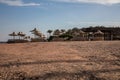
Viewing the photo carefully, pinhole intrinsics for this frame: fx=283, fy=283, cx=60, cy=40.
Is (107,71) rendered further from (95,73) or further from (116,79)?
(116,79)

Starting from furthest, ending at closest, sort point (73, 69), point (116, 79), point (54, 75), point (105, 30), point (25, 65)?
point (105, 30), point (25, 65), point (73, 69), point (54, 75), point (116, 79)

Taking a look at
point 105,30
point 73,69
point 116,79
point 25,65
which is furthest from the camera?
point 105,30

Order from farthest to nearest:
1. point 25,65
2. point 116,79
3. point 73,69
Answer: point 25,65 → point 73,69 → point 116,79

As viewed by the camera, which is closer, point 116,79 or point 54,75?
point 116,79

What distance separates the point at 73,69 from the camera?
33.6ft

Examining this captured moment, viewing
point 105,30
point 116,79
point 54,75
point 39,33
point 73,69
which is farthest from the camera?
point 105,30

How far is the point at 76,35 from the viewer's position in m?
46.5

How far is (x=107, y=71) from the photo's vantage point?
9.76 m

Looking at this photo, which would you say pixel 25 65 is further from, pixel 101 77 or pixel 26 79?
pixel 101 77

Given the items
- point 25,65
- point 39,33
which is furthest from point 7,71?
point 39,33

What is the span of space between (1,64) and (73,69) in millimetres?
3564

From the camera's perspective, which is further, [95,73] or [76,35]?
[76,35]

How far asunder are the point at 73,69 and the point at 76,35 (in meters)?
36.4

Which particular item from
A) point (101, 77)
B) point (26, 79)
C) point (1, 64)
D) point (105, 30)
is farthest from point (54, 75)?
point (105, 30)
